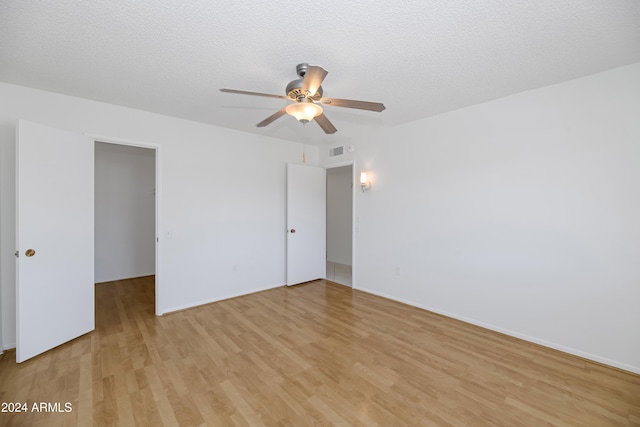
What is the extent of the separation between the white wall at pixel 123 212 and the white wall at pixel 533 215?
4.74m

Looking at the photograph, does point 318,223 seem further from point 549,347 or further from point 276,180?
point 549,347

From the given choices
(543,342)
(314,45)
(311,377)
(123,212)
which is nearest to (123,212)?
(123,212)

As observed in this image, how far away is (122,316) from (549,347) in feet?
15.4

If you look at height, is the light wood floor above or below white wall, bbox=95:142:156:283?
below

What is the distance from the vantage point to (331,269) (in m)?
5.69

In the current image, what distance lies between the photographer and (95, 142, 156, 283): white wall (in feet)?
15.5

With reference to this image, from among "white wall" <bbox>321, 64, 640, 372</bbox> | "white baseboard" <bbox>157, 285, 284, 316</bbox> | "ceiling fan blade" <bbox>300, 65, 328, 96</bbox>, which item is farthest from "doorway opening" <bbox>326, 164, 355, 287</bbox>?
"ceiling fan blade" <bbox>300, 65, 328, 96</bbox>

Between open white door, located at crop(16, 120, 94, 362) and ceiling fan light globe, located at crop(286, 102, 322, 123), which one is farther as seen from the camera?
open white door, located at crop(16, 120, 94, 362)

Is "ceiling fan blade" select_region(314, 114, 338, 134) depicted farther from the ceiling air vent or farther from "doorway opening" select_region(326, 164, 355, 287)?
"doorway opening" select_region(326, 164, 355, 287)

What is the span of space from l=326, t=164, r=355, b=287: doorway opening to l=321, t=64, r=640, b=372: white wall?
91.3 inches

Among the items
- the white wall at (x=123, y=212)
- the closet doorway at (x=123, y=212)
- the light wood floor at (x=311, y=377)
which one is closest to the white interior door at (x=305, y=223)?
the light wood floor at (x=311, y=377)

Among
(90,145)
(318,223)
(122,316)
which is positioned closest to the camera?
(90,145)

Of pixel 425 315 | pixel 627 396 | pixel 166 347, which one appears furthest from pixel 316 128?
pixel 627 396

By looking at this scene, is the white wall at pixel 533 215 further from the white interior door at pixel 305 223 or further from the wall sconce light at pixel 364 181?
the white interior door at pixel 305 223
